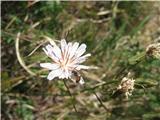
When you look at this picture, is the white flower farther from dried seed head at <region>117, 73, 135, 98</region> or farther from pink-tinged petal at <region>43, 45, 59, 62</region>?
dried seed head at <region>117, 73, 135, 98</region>

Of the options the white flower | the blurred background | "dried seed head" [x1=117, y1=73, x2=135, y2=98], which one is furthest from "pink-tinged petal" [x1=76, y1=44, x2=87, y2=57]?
the blurred background

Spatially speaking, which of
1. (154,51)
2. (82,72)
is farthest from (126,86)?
(82,72)

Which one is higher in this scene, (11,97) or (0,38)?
(0,38)

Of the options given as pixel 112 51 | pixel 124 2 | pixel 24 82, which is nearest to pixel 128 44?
pixel 112 51

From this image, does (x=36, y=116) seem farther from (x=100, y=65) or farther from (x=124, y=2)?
(x=124, y=2)

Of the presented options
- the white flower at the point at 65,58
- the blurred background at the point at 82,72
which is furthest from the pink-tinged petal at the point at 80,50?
the blurred background at the point at 82,72

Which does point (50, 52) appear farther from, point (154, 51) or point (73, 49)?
point (154, 51)

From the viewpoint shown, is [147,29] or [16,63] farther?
[147,29]
